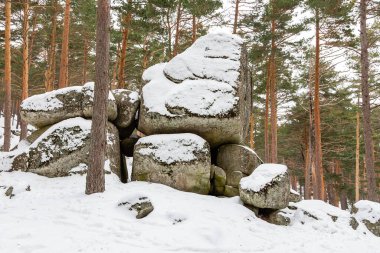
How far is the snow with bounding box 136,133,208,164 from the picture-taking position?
9.51 metres

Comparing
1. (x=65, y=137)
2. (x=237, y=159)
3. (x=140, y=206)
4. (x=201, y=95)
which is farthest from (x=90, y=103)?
(x=237, y=159)

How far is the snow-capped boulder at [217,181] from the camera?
392 inches

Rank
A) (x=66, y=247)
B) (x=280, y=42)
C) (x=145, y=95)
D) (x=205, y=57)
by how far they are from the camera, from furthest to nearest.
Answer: (x=280, y=42) < (x=205, y=57) < (x=145, y=95) < (x=66, y=247)

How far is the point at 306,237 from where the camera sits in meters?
7.80

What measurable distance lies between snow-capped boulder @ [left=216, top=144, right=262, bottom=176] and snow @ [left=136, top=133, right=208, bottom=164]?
125 cm

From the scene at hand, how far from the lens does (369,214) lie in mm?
10180

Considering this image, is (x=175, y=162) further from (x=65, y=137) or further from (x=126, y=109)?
(x=65, y=137)

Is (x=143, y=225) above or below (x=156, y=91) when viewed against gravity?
below

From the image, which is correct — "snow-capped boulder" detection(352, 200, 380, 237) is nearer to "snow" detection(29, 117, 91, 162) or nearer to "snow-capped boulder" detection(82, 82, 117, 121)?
"snow-capped boulder" detection(82, 82, 117, 121)

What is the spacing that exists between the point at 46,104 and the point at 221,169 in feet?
22.4

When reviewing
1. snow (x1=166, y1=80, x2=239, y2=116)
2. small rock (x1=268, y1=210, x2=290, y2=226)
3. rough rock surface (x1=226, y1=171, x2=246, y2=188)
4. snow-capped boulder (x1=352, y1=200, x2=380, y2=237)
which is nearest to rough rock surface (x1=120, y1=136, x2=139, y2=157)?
snow (x1=166, y1=80, x2=239, y2=116)

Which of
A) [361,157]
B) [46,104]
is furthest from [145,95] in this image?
[361,157]

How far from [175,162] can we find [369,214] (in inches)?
278

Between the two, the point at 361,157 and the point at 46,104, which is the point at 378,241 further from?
the point at 361,157
